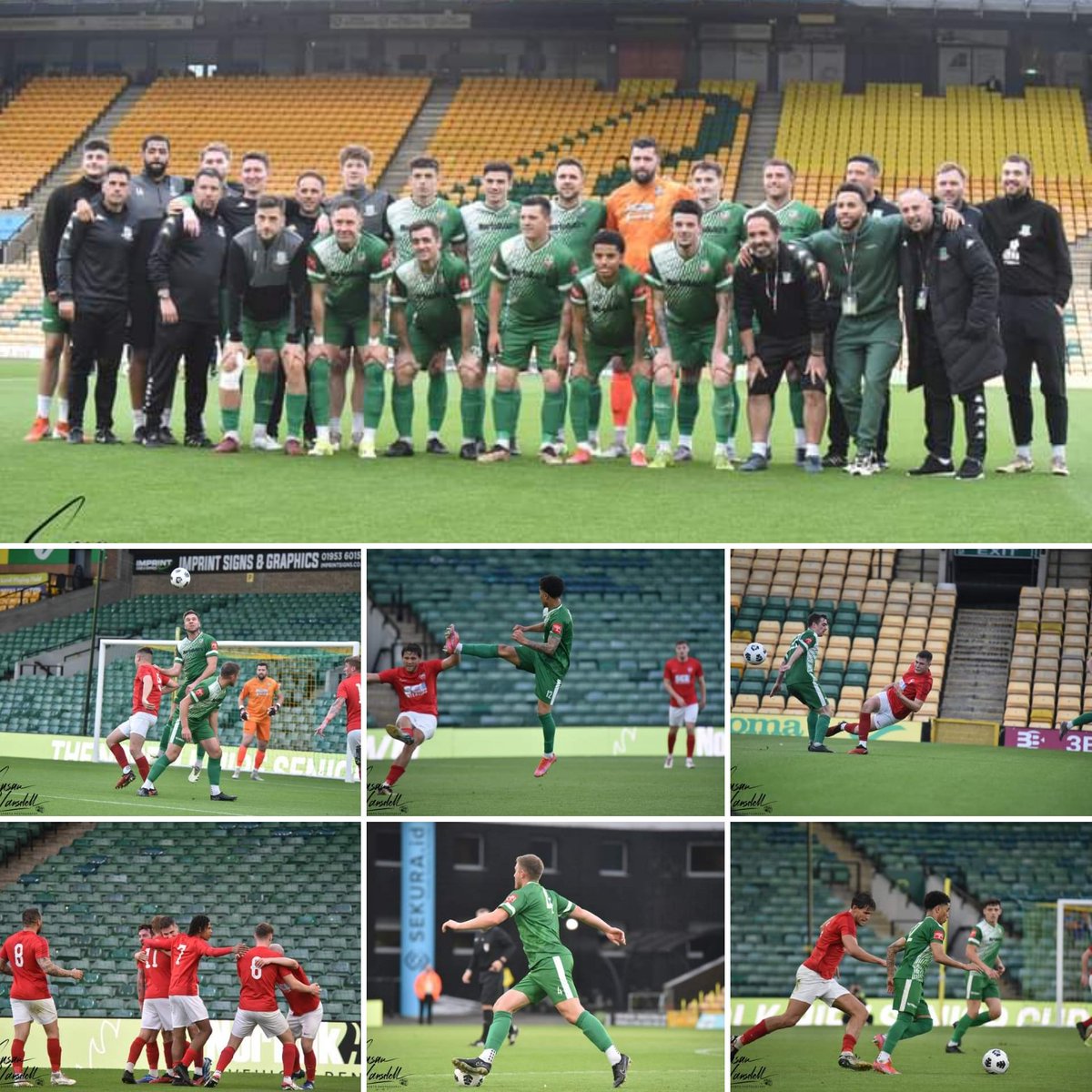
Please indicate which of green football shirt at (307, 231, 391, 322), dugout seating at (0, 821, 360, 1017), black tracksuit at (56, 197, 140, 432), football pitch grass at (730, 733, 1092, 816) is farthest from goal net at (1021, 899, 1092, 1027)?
black tracksuit at (56, 197, 140, 432)

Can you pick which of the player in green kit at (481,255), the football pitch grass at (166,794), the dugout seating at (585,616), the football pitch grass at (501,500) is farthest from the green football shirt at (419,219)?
the football pitch grass at (166,794)

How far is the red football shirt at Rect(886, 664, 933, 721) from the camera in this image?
791 cm

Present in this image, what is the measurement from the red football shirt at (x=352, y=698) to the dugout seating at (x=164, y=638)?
81 millimetres

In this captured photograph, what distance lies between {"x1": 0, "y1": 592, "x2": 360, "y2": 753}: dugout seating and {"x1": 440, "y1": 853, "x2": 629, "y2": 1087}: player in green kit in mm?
1293

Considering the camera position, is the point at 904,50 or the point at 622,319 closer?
the point at 622,319

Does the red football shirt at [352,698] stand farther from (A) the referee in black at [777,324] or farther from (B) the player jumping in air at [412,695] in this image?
(A) the referee in black at [777,324]

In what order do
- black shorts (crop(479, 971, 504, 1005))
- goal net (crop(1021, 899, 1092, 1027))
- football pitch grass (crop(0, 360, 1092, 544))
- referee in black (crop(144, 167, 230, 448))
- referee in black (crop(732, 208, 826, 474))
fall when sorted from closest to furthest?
football pitch grass (crop(0, 360, 1092, 544)) < referee in black (crop(732, 208, 826, 474)) < black shorts (crop(479, 971, 504, 1005)) < referee in black (crop(144, 167, 230, 448)) < goal net (crop(1021, 899, 1092, 1027))

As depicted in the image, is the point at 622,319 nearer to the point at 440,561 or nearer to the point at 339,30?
the point at 440,561

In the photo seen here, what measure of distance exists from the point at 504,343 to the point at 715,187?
65.1 inches

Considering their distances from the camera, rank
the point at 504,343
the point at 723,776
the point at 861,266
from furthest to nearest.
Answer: the point at 504,343, the point at 861,266, the point at 723,776

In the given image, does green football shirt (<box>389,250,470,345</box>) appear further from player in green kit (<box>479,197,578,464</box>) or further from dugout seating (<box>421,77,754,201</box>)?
dugout seating (<box>421,77,754,201</box>)

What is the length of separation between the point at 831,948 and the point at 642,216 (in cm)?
512

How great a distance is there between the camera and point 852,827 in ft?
33.9

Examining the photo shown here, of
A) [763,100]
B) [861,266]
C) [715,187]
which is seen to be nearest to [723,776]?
[861,266]
